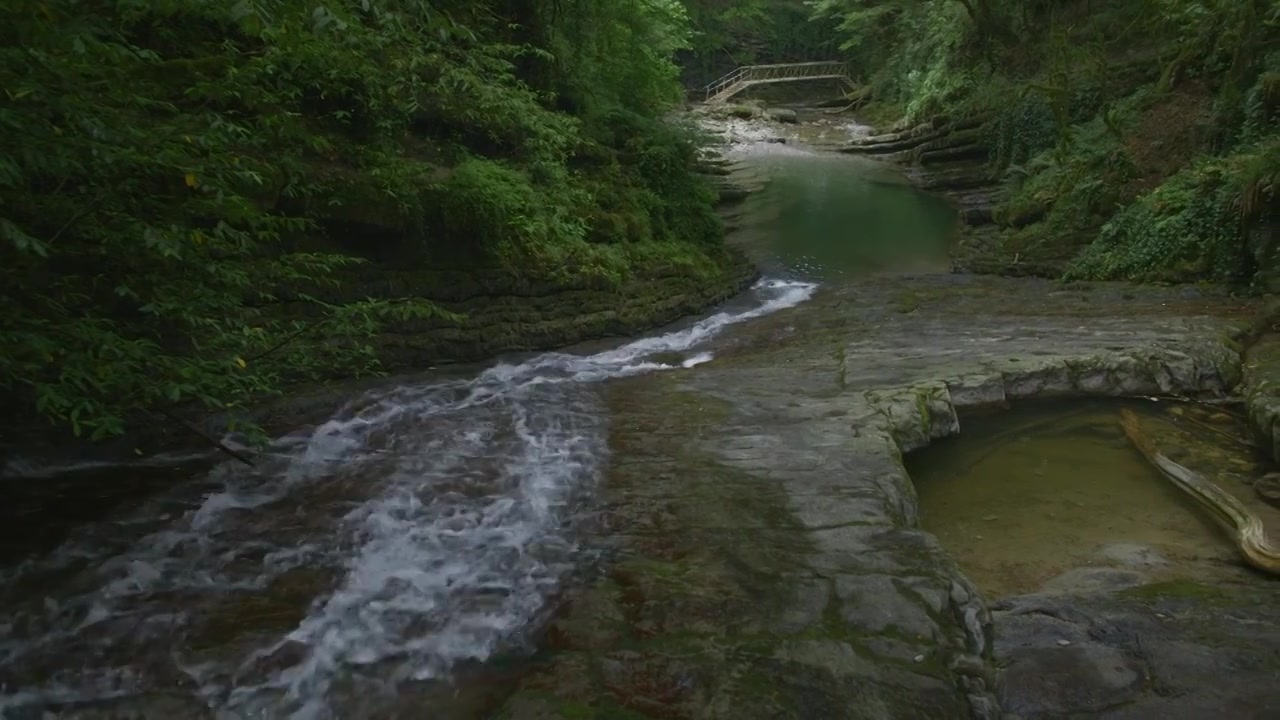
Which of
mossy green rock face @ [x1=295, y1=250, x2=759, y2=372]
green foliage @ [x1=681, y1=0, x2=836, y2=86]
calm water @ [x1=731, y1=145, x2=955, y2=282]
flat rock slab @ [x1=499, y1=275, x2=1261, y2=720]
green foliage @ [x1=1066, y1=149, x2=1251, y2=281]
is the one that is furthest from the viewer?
green foliage @ [x1=681, y1=0, x2=836, y2=86]

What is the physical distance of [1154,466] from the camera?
6.10 metres

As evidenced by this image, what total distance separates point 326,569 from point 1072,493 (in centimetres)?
552

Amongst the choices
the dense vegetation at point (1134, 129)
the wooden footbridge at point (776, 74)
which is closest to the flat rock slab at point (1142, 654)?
the dense vegetation at point (1134, 129)

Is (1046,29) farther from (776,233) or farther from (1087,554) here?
(1087,554)

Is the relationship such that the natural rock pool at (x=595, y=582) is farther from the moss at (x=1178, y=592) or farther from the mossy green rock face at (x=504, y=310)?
the mossy green rock face at (x=504, y=310)

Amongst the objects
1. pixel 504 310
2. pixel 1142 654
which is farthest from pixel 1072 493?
pixel 504 310

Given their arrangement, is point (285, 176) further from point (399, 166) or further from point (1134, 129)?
point (1134, 129)

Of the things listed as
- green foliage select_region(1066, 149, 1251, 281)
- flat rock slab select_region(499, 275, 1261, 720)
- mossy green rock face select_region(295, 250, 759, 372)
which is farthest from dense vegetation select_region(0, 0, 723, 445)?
green foliage select_region(1066, 149, 1251, 281)

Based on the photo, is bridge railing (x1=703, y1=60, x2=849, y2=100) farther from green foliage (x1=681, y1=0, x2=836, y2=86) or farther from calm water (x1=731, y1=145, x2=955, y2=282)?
calm water (x1=731, y1=145, x2=955, y2=282)

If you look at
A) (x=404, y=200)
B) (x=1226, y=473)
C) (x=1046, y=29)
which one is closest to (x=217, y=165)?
(x=404, y=200)

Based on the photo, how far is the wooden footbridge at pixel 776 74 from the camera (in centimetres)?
4216

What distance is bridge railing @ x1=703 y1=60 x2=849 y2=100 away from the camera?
42.6m

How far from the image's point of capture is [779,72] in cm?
4356

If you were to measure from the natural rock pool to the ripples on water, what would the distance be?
16mm
